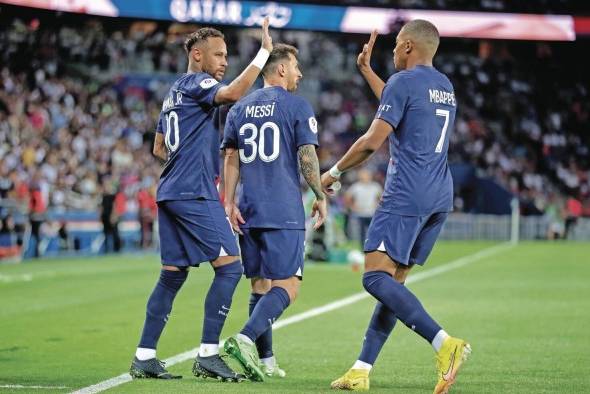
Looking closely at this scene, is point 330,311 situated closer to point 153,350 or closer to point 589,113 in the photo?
point 153,350

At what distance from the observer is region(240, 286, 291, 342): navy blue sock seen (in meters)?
7.66

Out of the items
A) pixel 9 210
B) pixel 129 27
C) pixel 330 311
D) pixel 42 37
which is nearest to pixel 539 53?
pixel 129 27

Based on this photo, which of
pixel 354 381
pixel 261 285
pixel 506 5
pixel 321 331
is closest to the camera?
pixel 354 381

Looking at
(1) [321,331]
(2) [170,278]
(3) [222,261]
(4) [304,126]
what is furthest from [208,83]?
(1) [321,331]

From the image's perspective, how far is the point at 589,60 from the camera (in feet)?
160

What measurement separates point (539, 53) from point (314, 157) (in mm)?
41732

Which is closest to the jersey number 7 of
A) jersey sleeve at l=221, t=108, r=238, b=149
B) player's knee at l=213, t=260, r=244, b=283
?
jersey sleeve at l=221, t=108, r=238, b=149

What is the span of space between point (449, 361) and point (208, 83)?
2.42m

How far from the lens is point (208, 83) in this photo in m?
7.88

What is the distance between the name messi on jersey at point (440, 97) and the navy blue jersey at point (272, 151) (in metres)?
0.92

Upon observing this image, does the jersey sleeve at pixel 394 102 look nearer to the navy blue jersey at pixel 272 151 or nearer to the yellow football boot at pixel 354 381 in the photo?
the navy blue jersey at pixel 272 151

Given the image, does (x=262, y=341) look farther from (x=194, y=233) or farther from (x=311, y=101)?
(x=311, y=101)

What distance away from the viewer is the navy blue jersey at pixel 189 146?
314 inches

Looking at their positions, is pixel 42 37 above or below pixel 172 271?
above
